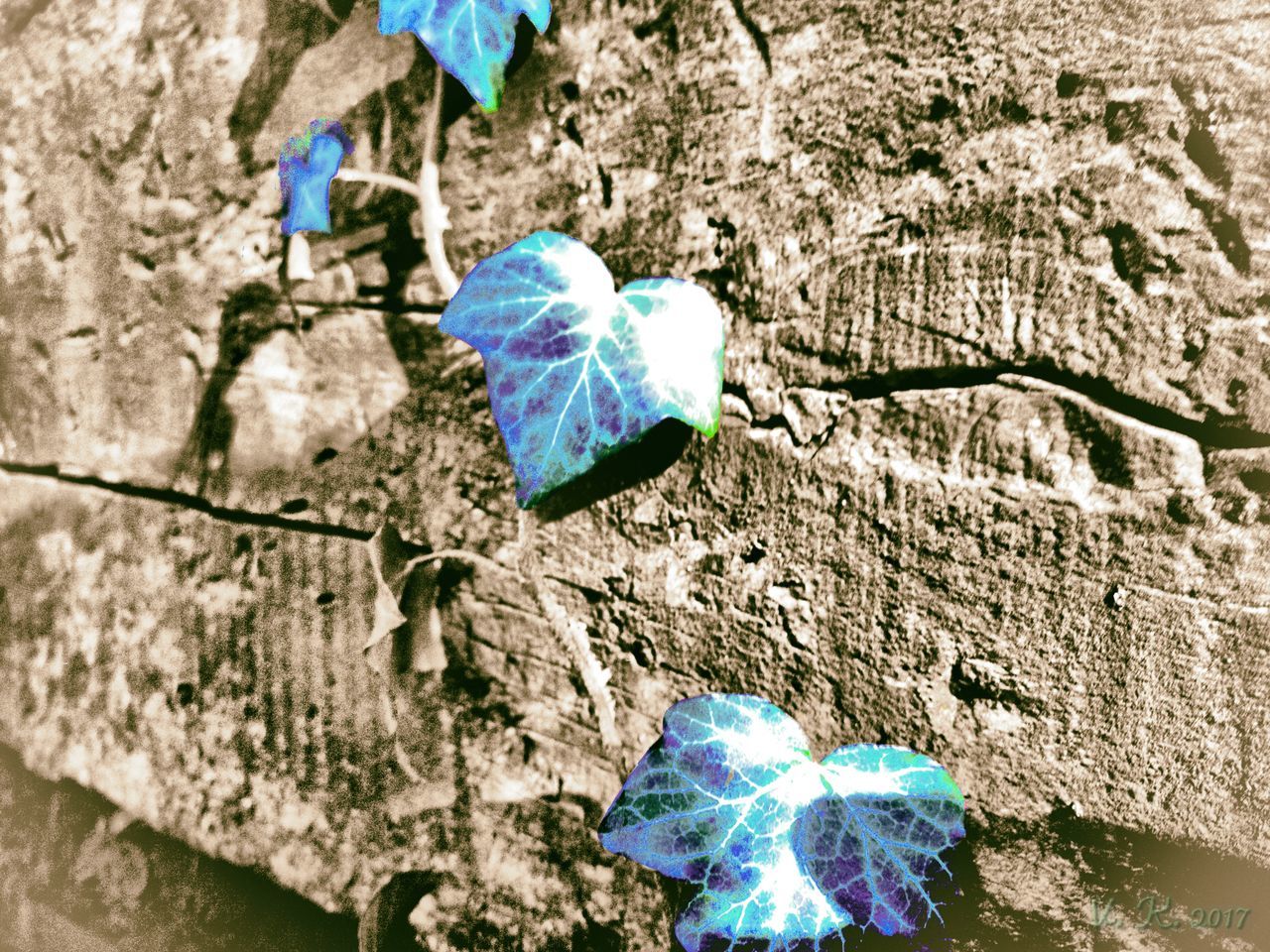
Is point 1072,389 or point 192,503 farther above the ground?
point 1072,389

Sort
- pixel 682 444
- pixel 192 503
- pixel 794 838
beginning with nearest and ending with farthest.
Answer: pixel 794 838 → pixel 682 444 → pixel 192 503

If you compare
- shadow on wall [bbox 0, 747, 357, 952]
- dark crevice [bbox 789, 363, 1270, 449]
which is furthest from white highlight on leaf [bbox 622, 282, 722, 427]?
shadow on wall [bbox 0, 747, 357, 952]

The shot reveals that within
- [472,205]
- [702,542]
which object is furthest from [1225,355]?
[472,205]

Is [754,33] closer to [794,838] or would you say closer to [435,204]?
[435,204]

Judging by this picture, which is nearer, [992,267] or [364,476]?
[992,267]

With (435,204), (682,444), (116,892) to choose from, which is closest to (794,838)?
(682,444)

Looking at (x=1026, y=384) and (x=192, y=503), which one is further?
(x=192, y=503)

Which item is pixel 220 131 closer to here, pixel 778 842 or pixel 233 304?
pixel 233 304
